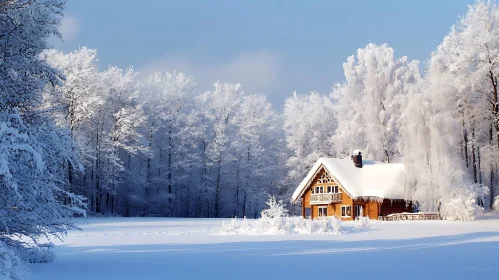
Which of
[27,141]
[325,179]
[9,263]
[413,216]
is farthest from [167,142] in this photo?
[9,263]

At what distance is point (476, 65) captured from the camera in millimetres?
40750

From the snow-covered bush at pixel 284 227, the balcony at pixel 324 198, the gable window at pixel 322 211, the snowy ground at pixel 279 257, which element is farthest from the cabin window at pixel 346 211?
the snowy ground at pixel 279 257

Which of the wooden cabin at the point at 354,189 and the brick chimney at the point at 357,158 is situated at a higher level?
the brick chimney at the point at 357,158

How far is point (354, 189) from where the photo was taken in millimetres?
44531

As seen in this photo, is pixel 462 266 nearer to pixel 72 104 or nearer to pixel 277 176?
pixel 72 104

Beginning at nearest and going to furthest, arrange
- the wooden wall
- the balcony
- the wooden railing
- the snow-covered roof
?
the wooden railing → the snow-covered roof → the wooden wall → the balcony

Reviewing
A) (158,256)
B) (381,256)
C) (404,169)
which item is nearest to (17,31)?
(158,256)

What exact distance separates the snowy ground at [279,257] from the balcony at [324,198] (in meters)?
19.8

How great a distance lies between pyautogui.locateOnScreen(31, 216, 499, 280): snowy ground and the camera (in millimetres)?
13828

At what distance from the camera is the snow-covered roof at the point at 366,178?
143 feet

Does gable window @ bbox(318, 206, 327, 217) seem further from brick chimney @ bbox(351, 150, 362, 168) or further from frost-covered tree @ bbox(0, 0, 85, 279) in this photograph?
frost-covered tree @ bbox(0, 0, 85, 279)

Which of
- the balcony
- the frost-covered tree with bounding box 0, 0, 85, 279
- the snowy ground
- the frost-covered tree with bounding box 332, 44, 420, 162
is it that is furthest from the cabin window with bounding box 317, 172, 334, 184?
the frost-covered tree with bounding box 0, 0, 85, 279

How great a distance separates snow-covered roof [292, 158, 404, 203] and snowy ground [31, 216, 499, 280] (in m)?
16.6

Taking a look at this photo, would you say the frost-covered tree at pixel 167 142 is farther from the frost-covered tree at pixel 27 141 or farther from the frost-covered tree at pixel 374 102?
the frost-covered tree at pixel 27 141
